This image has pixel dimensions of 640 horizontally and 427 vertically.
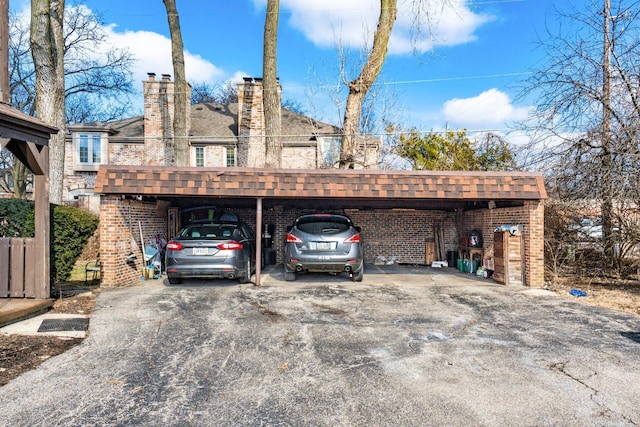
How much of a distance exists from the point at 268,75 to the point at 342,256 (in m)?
7.80

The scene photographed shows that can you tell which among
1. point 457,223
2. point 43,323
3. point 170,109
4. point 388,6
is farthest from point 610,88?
point 170,109

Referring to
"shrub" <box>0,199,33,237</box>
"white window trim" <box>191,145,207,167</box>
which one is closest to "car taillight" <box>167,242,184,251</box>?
"shrub" <box>0,199,33,237</box>

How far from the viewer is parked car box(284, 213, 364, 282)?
8617 millimetres

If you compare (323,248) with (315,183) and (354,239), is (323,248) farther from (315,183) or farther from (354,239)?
(315,183)

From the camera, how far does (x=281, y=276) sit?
33.4 feet

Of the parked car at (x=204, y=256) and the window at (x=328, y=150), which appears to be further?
the window at (x=328, y=150)

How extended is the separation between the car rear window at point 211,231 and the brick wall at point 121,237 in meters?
1.45

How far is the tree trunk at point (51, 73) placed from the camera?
10398mm

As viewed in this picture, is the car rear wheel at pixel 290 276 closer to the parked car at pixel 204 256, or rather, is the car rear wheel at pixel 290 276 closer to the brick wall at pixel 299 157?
the parked car at pixel 204 256

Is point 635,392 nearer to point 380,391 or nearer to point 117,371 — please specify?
point 380,391

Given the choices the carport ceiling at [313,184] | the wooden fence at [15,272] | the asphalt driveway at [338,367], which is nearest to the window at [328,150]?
the carport ceiling at [313,184]

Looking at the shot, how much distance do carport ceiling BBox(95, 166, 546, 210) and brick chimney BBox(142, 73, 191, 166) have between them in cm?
1211

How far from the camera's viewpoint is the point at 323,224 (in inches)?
350

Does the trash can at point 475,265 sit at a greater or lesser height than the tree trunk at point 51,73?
lesser
